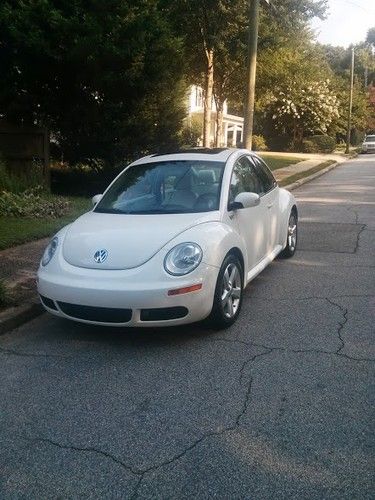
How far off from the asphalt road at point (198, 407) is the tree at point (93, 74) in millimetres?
7061

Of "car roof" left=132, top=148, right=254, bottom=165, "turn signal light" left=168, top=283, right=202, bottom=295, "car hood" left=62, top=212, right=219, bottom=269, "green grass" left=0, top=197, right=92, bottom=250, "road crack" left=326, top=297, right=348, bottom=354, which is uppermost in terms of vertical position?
"car roof" left=132, top=148, right=254, bottom=165

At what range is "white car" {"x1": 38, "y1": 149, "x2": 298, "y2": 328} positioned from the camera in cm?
432

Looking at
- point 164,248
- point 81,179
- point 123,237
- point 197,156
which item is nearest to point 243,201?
point 197,156

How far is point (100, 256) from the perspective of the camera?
4508 millimetres

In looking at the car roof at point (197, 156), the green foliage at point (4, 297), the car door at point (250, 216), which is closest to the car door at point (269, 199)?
the car door at point (250, 216)

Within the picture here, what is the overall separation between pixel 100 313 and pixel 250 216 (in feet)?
6.89

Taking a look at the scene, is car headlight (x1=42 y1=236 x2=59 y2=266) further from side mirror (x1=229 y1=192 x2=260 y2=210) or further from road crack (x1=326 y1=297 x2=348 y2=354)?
road crack (x1=326 y1=297 x2=348 y2=354)

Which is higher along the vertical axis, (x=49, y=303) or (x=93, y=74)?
(x=93, y=74)

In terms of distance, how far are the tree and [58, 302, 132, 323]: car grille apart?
7.60 m

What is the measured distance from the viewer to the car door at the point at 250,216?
5484 mm

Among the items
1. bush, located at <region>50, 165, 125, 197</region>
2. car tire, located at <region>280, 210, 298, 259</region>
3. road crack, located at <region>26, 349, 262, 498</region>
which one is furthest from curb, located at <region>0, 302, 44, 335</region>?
bush, located at <region>50, 165, 125, 197</region>

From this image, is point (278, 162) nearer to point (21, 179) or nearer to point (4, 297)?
point (21, 179)

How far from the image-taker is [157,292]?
426 centimetres

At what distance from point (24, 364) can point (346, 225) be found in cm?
761
